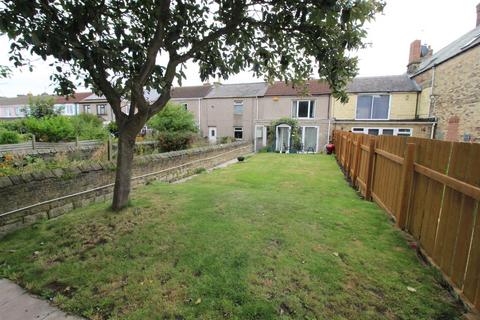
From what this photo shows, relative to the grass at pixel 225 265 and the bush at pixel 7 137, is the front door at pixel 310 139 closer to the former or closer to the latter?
the grass at pixel 225 265

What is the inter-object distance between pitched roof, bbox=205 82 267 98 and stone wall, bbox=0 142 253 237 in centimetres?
1674

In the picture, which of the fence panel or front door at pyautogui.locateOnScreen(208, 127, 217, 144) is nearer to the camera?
the fence panel

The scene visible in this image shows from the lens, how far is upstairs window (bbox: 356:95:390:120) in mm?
19641

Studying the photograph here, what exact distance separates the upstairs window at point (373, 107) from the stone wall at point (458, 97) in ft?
8.75

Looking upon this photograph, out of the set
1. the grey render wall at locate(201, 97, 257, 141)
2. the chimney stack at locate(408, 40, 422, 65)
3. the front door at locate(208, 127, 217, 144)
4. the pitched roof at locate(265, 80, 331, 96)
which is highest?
the chimney stack at locate(408, 40, 422, 65)

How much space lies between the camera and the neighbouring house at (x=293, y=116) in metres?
20.8

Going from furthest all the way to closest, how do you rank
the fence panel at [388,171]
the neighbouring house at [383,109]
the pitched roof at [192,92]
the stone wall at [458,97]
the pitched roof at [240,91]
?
the pitched roof at [192,92] → the pitched roof at [240,91] → the neighbouring house at [383,109] → the stone wall at [458,97] → the fence panel at [388,171]

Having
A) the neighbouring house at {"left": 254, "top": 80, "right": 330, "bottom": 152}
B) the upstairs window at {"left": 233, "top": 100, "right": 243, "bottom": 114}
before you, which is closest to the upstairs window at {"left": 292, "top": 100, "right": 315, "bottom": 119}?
the neighbouring house at {"left": 254, "top": 80, "right": 330, "bottom": 152}

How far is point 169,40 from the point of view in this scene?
4.48m

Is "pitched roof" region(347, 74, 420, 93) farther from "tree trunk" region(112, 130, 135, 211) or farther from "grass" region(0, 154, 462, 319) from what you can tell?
"tree trunk" region(112, 130, 135, 211)

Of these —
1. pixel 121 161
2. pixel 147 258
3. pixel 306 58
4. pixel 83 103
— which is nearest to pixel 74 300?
pixel 147 258

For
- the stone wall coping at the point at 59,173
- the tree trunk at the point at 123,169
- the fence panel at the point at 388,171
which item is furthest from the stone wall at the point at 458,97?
the tree trunk at the point at 123,169

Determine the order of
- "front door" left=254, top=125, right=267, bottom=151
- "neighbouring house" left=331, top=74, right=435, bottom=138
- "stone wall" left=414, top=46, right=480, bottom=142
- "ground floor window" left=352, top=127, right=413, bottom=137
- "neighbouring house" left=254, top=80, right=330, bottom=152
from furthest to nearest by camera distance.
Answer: "front door" left=254, top=125, right=267, bottom=151
"neighbouring house" left=254, top=80, right=330, bottom=152
"neighbouring house" left=331, top=74, right=435, bottom=138
"ground floor window" left=352, top=127, right=413, bottom=137
"stone wall" left=414, top=46, right=480, bottom=142

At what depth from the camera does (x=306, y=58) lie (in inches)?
207
